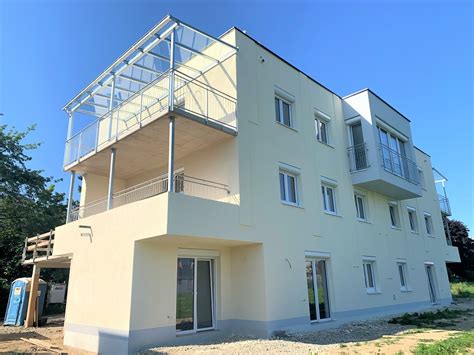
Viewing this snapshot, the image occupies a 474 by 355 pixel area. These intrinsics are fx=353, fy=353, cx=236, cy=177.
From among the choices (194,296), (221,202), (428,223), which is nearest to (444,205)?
(428,223)

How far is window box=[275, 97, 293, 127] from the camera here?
12.9m

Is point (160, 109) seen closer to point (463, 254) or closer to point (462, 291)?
point (462, 291)

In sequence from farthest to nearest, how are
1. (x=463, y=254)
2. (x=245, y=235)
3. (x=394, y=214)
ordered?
(x=463, y=254)
(x=394, y=214)
(x=245, y=235)

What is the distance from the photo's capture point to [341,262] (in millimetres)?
13305

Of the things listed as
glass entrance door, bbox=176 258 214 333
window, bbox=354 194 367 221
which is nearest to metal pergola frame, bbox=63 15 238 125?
glass entrance door, bbox=176 258 214 333

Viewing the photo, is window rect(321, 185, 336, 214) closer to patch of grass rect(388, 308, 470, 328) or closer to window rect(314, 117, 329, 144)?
window rect(314, 117, 329, 144)

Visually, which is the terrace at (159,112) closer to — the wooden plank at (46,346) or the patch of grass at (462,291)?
the wooden plank at (46,346)

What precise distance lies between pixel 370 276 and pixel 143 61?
12638 mm

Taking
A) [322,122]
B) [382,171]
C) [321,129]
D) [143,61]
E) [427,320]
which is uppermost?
[143,61]

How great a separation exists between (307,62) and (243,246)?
8.37 meters

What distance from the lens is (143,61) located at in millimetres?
11758

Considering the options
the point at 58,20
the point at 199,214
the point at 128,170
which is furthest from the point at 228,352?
the point at 58,20

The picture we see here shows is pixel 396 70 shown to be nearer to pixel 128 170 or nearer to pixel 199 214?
pixel 199 214

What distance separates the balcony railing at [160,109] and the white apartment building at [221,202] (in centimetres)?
6
